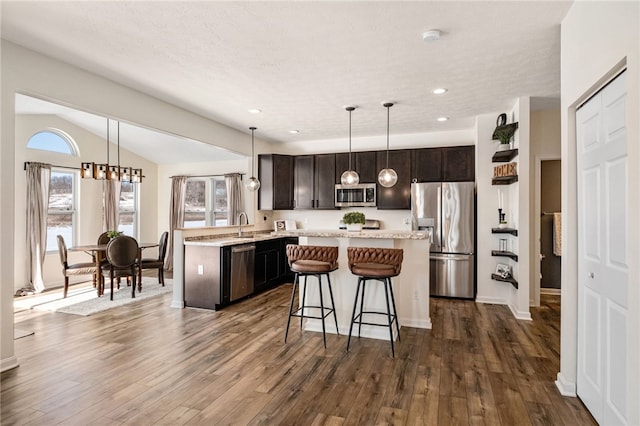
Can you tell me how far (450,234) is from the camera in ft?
17.5

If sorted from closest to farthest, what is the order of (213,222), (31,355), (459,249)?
(31,355) → (459,249) → (213,222)

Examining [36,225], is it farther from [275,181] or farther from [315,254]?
[315,254]

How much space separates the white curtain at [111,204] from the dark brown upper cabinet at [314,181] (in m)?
3.75

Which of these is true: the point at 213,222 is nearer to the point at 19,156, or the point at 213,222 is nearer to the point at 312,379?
the point at 19,156

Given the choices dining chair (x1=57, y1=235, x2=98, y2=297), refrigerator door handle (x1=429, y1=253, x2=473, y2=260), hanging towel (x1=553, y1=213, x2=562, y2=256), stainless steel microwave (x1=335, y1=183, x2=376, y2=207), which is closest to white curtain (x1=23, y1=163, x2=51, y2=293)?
dining chair (x1=57, y1=235, x2=98, y2=297)

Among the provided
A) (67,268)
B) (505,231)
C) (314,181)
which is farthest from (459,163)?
(67,268)

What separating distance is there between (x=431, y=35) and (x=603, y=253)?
1942 mm

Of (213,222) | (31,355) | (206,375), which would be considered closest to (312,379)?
(206,375)

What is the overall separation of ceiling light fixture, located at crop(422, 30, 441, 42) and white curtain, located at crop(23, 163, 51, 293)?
6.41 m

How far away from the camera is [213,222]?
26.7 feet

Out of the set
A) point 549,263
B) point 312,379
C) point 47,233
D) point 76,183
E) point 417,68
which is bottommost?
point 312,379

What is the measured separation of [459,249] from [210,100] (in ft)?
13.6

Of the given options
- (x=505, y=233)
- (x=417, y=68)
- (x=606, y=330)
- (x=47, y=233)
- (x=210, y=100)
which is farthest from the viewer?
(x=47, y=233)

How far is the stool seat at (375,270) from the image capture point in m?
3.30
